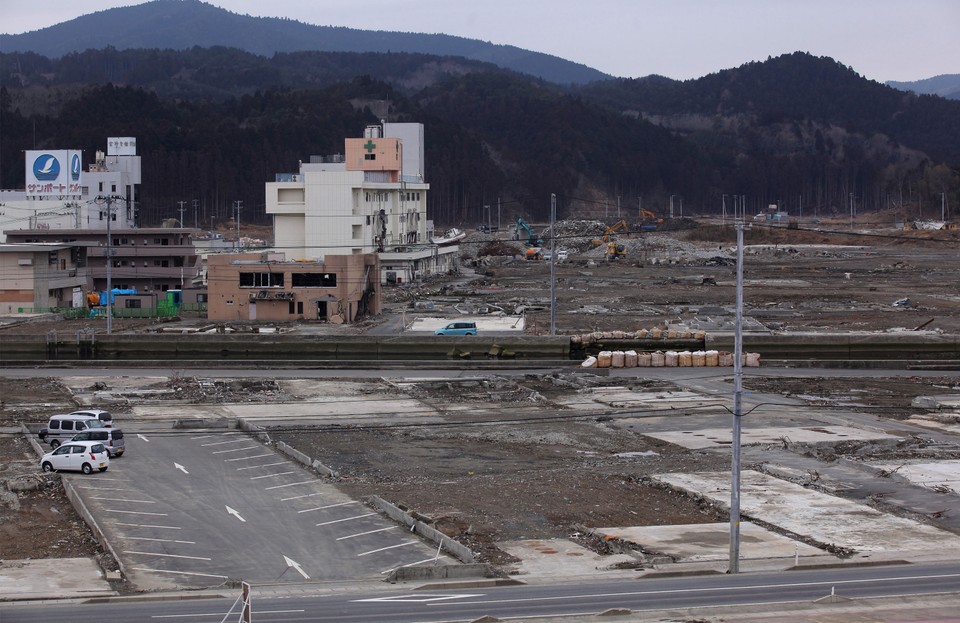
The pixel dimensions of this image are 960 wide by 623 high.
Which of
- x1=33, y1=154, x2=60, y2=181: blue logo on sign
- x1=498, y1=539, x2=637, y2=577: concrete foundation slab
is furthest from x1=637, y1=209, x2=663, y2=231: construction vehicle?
x1=498, y1=539, x2=637, y2=577: concrete foundation slab

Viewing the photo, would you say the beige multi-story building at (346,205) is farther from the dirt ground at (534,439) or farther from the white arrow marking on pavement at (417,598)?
Result: the white arrow marking on pavement at (417,598)

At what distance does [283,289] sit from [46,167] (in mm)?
39997

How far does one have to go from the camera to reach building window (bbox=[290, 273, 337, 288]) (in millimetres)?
57312

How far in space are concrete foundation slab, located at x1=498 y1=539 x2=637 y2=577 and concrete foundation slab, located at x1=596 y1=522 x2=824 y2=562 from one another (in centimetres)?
93

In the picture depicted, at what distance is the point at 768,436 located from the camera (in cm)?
3116

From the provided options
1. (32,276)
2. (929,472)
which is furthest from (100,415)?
(32,276)

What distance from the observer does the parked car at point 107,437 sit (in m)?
26.8

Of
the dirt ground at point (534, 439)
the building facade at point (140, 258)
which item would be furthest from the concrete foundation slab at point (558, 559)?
the building facade at point (140, 258)

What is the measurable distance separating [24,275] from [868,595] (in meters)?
53.6

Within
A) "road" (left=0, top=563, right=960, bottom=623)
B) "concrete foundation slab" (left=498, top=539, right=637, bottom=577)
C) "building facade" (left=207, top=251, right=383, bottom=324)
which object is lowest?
"concrete foundation slab" (left=498, top=539, right=637, bottom=577)

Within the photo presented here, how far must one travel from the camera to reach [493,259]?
11588 centimetres

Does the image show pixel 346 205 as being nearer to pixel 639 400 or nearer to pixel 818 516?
pixel 639 400

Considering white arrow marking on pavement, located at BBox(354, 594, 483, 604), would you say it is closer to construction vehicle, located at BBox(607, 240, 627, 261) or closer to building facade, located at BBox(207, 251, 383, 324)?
building facade, located at BBox(207, 251, 383, 324)

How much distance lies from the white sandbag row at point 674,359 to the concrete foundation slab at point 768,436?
454 inches
